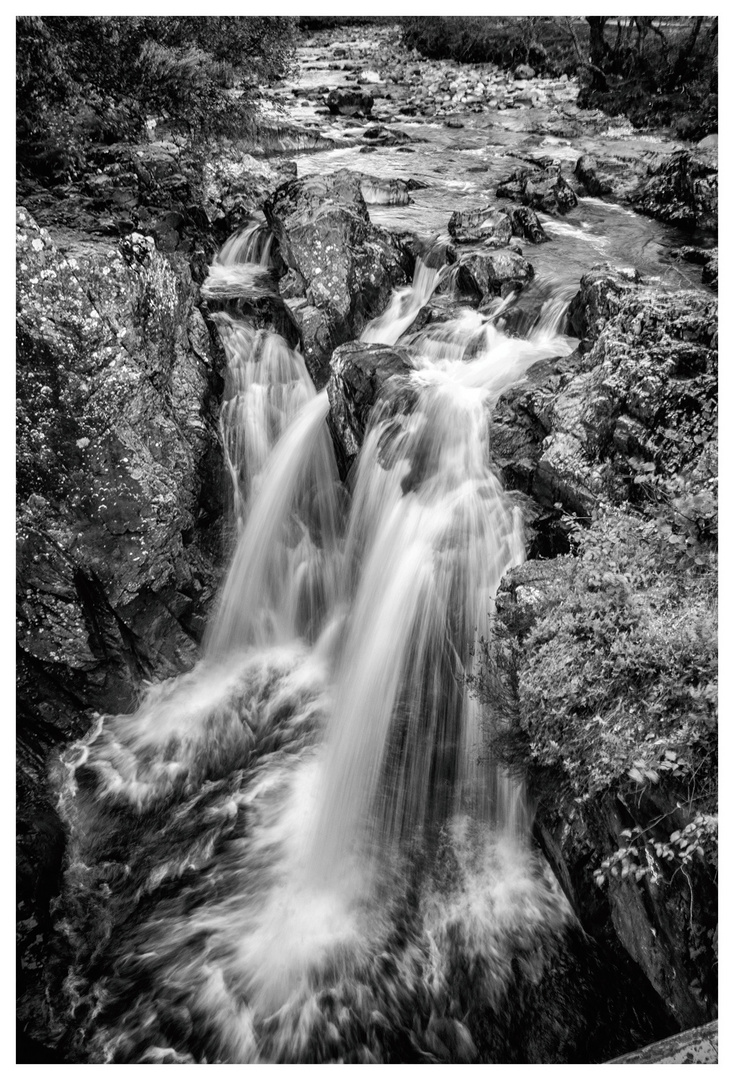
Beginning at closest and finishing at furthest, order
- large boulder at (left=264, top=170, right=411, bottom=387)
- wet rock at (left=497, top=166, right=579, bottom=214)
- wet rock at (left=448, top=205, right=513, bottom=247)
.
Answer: large boulder at (left=264, top=170, right=411, bottom=387) → wet rock at (left=448, top=205, right=513, bottom=247) → wet rock at (left=497, top=166, right=579, bottom=214)

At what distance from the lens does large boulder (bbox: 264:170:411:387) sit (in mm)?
8922

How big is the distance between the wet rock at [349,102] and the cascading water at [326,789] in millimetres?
11840

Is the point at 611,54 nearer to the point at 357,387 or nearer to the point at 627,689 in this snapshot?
the point at 357,387

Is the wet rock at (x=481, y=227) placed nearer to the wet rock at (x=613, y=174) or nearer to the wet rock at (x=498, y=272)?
the wet rock at (x=498, y=272)

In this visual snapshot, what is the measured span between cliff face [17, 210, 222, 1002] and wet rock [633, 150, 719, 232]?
8520mm

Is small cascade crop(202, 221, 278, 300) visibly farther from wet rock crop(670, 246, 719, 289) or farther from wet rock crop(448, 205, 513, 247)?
wet rock crop(670, 246, 719, 289)

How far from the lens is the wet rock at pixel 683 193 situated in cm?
1023

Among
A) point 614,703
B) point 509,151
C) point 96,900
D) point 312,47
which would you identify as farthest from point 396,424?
point 312,47

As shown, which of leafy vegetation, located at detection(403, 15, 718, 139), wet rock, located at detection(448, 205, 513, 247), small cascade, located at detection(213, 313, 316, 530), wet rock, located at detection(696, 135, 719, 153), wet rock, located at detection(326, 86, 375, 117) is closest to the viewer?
small cascade, located at detection(213, 313, 316, 530)

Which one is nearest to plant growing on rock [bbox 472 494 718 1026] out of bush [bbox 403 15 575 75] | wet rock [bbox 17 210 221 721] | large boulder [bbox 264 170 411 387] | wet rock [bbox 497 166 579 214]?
wet rock [bbox 17 210 221 721]

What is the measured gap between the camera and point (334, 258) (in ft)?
29.5

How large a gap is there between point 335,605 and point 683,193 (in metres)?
9.45

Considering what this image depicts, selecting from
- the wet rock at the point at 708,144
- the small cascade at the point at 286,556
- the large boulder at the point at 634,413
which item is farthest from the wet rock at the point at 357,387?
the wet rock at the point at 708,144

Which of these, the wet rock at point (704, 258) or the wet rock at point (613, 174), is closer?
the wet rock at point (704, 258)
